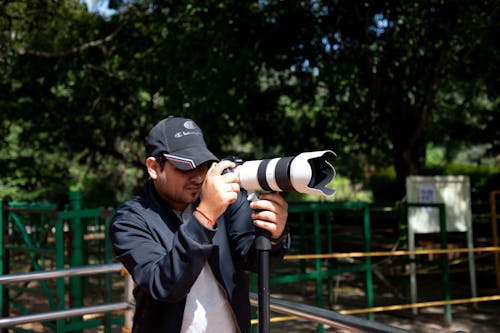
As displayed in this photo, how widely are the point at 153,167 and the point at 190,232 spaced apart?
1.06 feet

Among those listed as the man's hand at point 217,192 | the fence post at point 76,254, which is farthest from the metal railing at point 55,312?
the fence post at point 76,254

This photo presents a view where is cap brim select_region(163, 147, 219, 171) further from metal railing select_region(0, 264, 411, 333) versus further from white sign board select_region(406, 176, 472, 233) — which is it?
white sign board select_region(406, 176, 472, 233)

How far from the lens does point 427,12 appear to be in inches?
334

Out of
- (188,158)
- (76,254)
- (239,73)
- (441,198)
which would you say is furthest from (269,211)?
(239,73)

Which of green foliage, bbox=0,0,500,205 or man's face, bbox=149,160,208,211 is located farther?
green foliage, bbox=0,0,500,205

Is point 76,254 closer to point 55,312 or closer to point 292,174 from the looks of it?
point 55,312

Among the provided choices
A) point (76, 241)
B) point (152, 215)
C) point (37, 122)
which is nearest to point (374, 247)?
point (76, 241)

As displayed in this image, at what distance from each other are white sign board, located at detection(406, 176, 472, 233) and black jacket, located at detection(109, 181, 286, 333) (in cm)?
641

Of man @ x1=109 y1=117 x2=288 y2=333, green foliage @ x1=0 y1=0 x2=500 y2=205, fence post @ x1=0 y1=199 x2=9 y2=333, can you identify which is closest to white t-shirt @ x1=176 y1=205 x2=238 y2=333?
man @ x1=109 y1=117 x2=288 y2=333

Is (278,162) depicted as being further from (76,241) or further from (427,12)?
(427,12)

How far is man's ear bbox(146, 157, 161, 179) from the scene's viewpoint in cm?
164

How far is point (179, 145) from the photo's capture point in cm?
160

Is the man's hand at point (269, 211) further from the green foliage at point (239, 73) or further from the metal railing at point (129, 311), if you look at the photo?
the green foliage at point (239, 73)

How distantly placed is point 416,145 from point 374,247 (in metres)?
2.06
